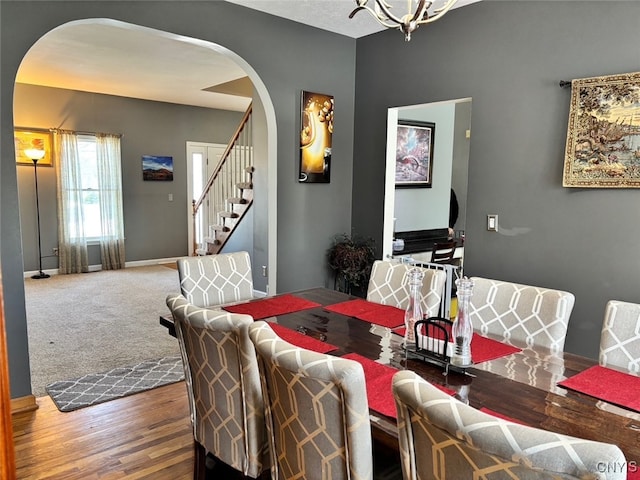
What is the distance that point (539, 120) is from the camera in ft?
10.6

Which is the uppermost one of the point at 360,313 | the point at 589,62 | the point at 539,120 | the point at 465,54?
the point at 465,54

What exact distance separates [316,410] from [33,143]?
22.3 feet

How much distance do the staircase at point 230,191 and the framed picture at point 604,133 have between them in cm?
353

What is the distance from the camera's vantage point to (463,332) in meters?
1.64

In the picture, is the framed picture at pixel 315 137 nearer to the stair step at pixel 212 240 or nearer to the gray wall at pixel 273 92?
the gray wall at pixel 273 92

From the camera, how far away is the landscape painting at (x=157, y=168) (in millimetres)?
7590

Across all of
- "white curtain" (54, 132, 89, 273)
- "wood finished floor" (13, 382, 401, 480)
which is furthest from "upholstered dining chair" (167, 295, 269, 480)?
"white curtain" (54, 132, 89, 273)

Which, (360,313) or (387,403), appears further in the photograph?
(360,313)

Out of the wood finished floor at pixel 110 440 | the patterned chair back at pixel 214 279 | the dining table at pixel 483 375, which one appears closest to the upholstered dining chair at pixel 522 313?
the dining table at pixel 483 375

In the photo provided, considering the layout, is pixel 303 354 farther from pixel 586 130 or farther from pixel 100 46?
pixel 100 46

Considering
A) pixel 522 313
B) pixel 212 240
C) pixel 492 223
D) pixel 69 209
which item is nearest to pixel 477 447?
pixel 522 313

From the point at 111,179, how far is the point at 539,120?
20.2 ft

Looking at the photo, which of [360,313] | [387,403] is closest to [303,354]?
[387,403]

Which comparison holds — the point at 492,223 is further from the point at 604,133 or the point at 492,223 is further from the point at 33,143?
the point at 33,143
